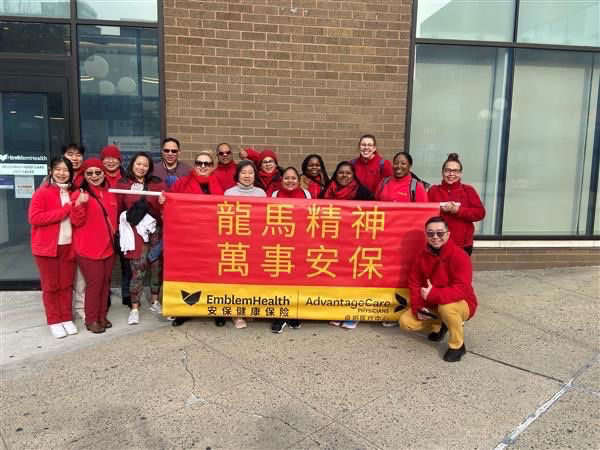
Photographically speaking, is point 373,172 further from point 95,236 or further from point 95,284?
point 95,284

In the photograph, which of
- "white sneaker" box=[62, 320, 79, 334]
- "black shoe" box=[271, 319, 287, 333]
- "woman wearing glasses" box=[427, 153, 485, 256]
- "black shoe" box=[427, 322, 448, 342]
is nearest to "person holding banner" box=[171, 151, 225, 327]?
"black shoe" box=[271, 319, 287, 333]

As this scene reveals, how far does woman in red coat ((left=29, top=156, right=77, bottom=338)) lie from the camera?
12.6 ft

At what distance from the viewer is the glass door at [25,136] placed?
17.3 ft

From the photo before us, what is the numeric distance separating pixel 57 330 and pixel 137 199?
1336mm

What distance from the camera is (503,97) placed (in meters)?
6.34

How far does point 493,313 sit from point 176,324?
3142mm

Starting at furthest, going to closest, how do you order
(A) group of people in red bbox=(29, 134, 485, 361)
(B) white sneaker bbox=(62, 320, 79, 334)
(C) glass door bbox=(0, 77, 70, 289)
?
(C) glass door bbox=(0, 77, 70, 289) → (B) white sneaker bbox=(62, 320, 79, 334) → (A) group of people in red bbox=(29, 134, 485, 361)

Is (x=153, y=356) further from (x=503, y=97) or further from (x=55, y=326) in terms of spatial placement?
(x=503, y=97)

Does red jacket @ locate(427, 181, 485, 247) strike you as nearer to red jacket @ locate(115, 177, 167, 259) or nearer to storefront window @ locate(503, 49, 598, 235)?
storefront window @ locate(503, 49, 598, 235)

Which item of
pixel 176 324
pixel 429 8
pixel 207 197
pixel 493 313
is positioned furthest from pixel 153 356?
pixel 429 8

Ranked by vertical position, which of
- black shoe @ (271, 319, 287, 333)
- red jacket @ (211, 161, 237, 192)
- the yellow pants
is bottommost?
black shoe @ (271, 319, 287, 333)

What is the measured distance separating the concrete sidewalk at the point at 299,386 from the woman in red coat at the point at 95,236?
0.27 meters

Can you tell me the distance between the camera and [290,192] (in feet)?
14.3

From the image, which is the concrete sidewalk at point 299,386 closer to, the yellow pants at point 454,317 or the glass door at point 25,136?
the yellow pants at point 454,317
